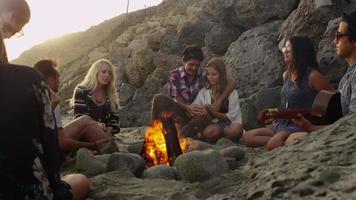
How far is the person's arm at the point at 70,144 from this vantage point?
6.16m

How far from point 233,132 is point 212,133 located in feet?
1.19

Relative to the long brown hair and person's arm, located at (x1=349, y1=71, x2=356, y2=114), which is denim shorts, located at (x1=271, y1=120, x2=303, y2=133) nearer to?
the long brown hair

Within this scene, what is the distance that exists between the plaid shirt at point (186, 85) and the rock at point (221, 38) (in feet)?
23.7

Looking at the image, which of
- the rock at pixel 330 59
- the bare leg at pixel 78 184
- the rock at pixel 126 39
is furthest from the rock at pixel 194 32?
the bare leg at pixel 78 184

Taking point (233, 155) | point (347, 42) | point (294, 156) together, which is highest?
point (347, 42)

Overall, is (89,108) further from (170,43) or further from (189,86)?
(170,43)

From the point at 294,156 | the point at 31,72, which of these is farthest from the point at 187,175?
the point at 31,72

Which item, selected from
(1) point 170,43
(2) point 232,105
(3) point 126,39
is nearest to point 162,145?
(2) point 232,105

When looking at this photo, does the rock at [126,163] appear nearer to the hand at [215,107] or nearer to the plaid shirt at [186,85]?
the hand at [215,107]

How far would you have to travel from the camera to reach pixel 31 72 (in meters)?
2.73

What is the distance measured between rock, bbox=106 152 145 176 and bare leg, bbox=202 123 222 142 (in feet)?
7.76

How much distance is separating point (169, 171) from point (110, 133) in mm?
2136

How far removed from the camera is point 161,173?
5180 millimetres

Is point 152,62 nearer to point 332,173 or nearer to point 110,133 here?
point 110,133
